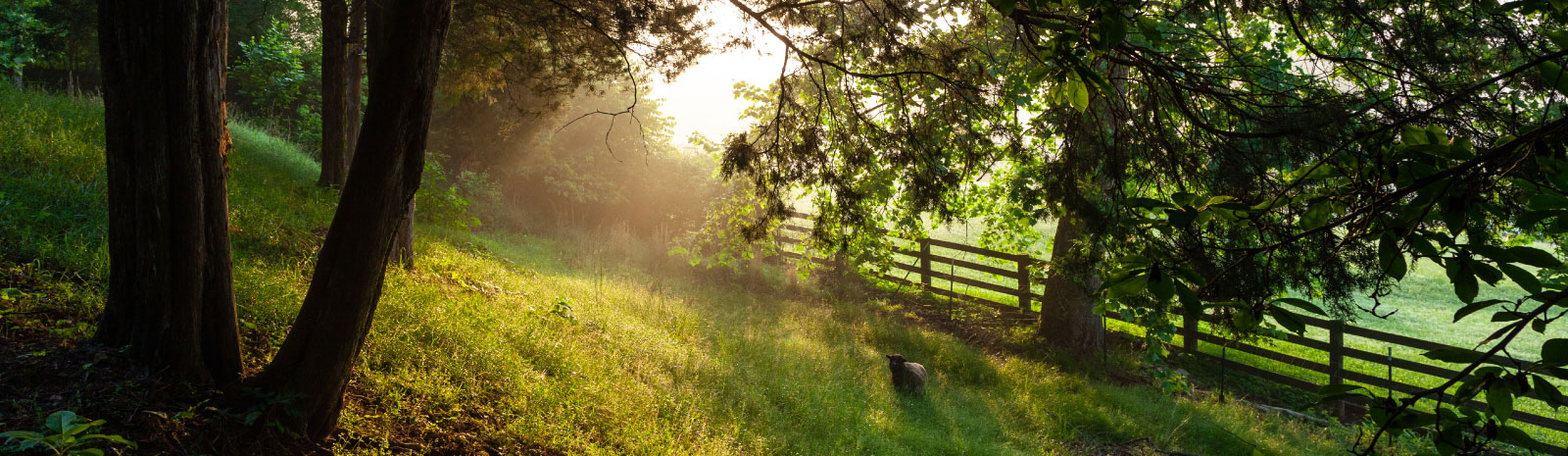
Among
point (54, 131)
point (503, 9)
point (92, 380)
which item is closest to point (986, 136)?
point (503, 9)

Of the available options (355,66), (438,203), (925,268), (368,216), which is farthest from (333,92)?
(925,268)

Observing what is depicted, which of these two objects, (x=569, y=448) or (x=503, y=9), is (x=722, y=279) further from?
(x=569, y=448)

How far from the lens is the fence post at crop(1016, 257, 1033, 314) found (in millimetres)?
12516

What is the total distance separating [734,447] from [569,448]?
137 centimetres

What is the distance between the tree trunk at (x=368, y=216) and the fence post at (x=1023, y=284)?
11120mm

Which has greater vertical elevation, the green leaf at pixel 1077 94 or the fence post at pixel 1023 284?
the green leaf at pixel 1077 94

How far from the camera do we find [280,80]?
14906 millimetres

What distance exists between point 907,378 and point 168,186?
675cm

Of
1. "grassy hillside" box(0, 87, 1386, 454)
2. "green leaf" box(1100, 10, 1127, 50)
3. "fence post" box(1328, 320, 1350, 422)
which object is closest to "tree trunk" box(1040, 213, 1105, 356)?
"grassy hillside" box(0, 87, 1386, 454)

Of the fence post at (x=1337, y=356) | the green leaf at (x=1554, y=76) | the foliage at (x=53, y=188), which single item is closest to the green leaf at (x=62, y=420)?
the foliage at (x=53, y=188)

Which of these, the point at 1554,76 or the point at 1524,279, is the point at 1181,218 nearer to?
the point at 1524,279

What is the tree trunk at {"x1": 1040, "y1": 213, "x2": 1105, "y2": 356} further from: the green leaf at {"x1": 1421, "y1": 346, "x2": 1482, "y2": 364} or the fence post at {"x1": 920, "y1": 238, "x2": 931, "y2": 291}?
the green leaf at {"x1": 1421, "y1": 346, "x2": 1482, "y2": 364}

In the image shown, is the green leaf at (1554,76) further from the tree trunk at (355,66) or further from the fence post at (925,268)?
the fence post at (925,268)

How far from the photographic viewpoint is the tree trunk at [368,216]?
11.0ft
